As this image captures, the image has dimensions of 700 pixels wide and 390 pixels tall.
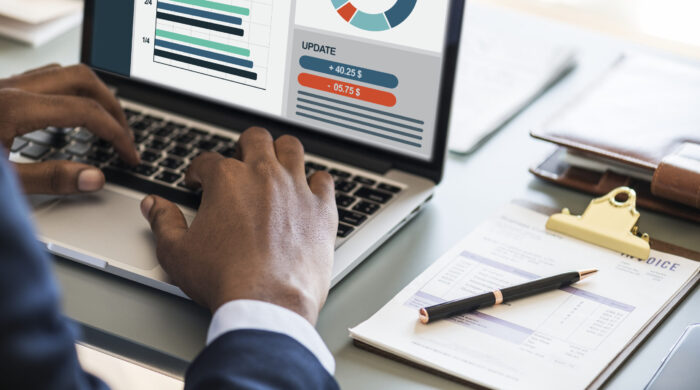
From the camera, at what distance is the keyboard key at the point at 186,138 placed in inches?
39.0

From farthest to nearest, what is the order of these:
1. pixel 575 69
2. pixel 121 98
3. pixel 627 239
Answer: pixel 575 69 → pixel 121 98 → pixel 627 239

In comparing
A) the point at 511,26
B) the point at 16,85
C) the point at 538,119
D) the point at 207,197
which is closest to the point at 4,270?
the point at 207,197

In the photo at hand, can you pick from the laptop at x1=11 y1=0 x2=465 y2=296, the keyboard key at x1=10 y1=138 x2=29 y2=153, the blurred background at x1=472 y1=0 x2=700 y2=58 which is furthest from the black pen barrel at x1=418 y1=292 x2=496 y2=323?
the blurred background at x1=472 y1=0 x2=700 y2=58

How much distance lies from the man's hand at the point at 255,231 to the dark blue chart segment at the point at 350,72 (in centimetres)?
12

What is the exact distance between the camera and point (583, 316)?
2.43 feet

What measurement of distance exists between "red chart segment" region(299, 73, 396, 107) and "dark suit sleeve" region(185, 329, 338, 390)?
1.27 ft

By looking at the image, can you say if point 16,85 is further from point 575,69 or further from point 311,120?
point 575,69

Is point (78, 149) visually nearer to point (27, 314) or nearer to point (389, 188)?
point (389, 188)

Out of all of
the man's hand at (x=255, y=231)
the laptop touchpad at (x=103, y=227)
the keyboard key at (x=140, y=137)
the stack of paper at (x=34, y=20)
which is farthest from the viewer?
the stack of paper at (x=34, y=20)

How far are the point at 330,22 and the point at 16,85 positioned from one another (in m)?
0.38

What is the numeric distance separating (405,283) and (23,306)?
0.46 meters

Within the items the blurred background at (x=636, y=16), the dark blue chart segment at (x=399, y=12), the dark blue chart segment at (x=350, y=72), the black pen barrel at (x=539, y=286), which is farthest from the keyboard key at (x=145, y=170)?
the blurred background at (x=636, y=16)

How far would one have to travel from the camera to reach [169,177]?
92 centimetres

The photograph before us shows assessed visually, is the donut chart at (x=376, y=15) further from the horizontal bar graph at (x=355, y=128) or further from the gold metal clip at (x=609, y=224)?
the gold metal clip at (x=609, y=224)
